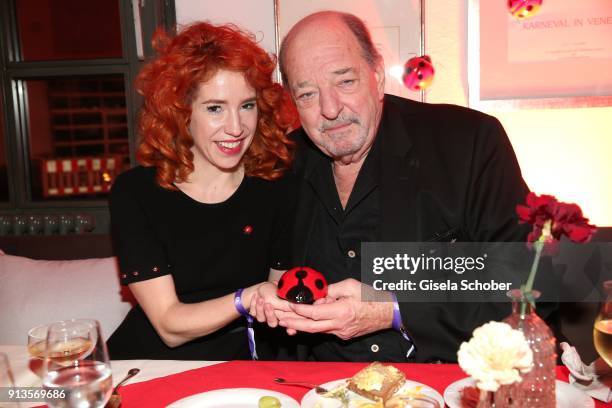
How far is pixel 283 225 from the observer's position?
2230 mm

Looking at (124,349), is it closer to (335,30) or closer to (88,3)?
(335,30)

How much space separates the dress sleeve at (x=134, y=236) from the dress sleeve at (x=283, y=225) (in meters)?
0.40

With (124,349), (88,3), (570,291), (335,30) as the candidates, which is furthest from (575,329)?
(88,3)

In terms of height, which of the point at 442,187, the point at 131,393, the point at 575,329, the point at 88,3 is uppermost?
the point at 88,3

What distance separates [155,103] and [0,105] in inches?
90.0

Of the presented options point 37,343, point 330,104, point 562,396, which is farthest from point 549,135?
point 37,343

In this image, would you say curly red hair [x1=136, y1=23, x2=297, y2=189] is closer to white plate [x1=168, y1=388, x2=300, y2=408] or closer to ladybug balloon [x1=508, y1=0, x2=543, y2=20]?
white plate [x1=168, y1=388, x2=300, y2=408]

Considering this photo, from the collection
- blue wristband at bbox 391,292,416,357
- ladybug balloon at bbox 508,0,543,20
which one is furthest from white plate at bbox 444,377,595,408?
ladybug balloon at bbox 508,0,543,20

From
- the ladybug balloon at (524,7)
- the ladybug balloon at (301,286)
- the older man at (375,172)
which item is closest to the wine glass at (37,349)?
the ladybug balloon at (301,286)

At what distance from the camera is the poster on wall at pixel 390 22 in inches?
123

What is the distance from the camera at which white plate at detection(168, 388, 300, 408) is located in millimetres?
1270

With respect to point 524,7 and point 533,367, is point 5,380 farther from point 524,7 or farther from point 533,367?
point 524,7

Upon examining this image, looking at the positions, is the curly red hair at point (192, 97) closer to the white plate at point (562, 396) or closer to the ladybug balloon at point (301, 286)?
the ladybug balloon at point (301, 286)

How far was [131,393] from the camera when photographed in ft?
4.43
